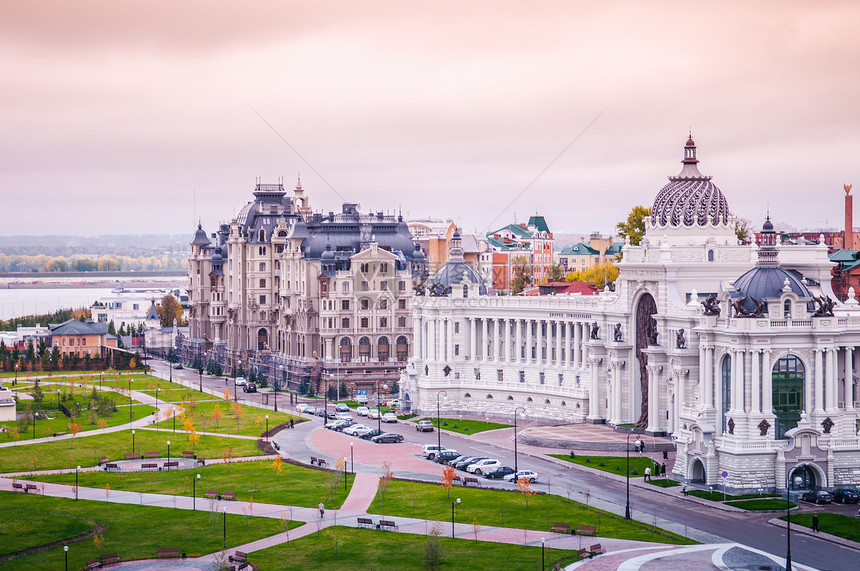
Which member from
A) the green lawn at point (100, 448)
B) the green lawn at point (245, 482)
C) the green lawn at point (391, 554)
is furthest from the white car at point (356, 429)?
the green lawn at point (391, 554)

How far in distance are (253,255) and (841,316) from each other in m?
109

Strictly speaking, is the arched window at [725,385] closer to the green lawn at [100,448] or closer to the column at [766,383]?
the column at [766,383]

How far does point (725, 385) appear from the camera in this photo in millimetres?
104812

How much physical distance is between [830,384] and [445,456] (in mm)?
32181

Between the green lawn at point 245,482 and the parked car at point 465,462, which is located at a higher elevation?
the parked car at point 465,462

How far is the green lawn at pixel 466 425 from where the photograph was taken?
13725 cm

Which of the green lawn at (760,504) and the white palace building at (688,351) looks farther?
the white palace building at (688,351)

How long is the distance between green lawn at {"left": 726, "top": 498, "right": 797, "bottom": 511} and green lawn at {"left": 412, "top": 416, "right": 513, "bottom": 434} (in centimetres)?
4172

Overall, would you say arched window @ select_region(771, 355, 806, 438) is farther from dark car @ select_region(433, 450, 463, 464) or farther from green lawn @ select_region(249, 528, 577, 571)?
dark car @ select_region(433, 450, 463, 464)

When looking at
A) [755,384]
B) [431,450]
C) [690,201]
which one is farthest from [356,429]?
[755,384]

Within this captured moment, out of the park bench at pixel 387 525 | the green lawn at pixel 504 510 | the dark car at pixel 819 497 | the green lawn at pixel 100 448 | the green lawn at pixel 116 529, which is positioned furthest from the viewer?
the green lawn at pixel 100 448

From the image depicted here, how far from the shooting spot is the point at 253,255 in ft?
651

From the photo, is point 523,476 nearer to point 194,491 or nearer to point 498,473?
point 498,473

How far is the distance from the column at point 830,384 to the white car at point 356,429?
4597 centimetres
